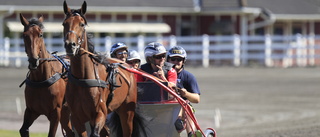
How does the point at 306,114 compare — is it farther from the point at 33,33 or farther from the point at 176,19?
the point at 176,19

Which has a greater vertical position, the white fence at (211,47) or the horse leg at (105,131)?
the horse leg at (105,131)

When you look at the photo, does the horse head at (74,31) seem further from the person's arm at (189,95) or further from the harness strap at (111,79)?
the person's arm at (189,95)

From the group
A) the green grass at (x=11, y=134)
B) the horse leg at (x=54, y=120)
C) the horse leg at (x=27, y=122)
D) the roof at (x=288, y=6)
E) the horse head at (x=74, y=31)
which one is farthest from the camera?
the roof at (x=288, y=6)

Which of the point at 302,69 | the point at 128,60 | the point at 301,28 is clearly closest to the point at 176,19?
the point at 301,28

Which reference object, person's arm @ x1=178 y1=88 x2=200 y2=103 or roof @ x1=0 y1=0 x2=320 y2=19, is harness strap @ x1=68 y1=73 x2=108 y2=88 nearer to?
person's arm @ x1=178 y1=88 x2=200 y2=103

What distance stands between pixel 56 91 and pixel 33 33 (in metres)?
0.81

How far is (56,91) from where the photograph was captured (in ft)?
29.3

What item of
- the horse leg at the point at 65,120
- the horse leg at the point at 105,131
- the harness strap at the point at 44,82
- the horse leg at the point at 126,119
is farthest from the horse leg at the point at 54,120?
the horse leg at the point at 126,119

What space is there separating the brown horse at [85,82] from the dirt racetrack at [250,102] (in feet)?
13.2

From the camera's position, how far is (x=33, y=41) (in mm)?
8594

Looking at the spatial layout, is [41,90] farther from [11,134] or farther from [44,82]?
[11,134]

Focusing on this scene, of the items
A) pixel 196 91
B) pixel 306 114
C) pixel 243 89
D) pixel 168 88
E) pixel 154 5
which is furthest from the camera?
pixel 154 5

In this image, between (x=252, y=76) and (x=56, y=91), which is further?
(x=252, y=76)

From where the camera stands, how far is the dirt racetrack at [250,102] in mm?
13633
